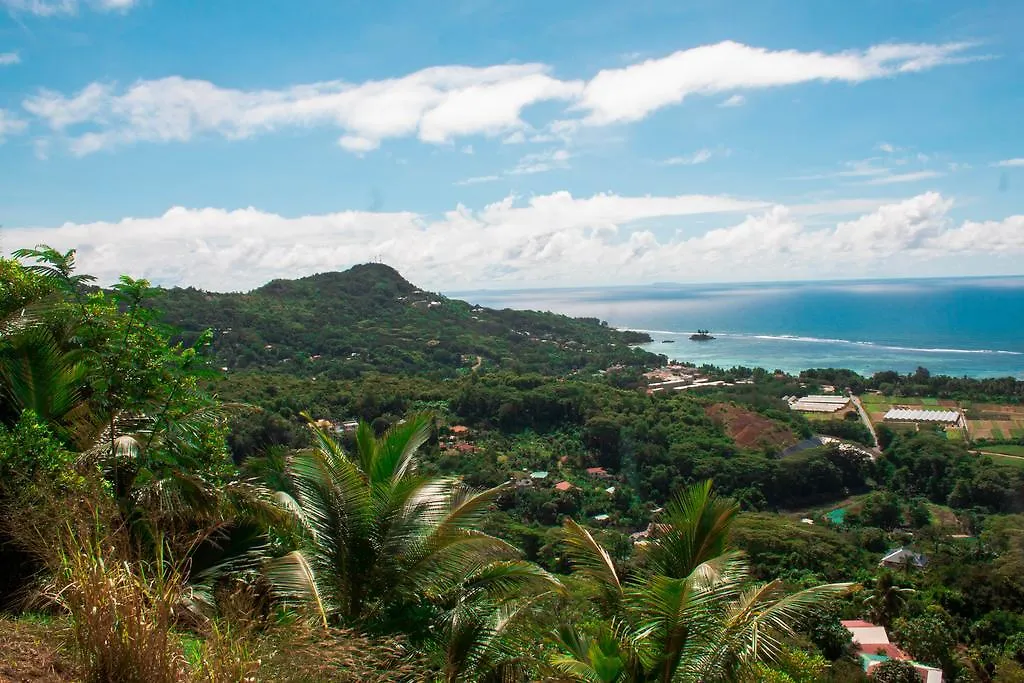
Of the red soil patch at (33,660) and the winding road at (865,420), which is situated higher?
the red soil patch at (33,660)

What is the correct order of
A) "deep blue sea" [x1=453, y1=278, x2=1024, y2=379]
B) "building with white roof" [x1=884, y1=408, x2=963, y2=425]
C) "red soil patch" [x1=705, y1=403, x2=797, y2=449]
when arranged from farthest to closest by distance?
"deep blue sea" [x1=453, y1=278, x2=1024, y2=379], "building with white roof" [x1=884, y1=408, x2=963, y2=425], "red soil patch" [x1=705, y1=403, x2=797, y2=449]

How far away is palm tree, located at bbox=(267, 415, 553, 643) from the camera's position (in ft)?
14.3

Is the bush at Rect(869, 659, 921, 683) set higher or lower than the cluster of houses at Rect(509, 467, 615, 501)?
higher

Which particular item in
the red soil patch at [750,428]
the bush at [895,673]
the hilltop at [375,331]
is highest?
the hilltop at [375,331]

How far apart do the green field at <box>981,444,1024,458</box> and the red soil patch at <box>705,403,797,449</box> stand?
7862 millimetres

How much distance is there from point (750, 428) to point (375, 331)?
35.1m

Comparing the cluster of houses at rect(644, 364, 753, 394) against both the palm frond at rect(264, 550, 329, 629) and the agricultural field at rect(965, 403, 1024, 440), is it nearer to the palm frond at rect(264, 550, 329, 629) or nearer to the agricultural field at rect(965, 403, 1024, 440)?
the agricultural field at rect(965, 403, 1024, 440)

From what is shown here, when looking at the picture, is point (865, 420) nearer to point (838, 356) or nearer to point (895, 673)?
point (895, 673)

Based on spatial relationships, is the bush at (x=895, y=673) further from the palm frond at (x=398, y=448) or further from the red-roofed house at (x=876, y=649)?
the palm frond at (x=398, y=448)

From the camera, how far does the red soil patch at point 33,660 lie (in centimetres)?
258

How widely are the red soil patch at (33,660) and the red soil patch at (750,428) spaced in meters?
30.2

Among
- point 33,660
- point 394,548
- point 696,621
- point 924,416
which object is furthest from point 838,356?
point 33,660

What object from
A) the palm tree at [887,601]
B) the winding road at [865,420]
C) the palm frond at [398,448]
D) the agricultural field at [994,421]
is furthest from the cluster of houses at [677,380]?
the palm frond at [398,448]

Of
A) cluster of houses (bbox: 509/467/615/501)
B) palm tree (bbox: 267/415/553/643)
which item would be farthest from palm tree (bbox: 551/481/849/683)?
cluster of houses (bbox: 509/467/615/501)
